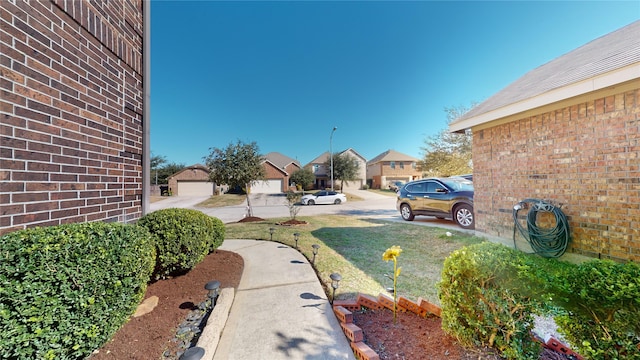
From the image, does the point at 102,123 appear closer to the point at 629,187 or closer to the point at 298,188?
the point at 629,187

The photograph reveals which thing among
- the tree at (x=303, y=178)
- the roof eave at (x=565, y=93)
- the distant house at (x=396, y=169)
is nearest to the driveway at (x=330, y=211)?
the roof eave at (x=565, y=93)

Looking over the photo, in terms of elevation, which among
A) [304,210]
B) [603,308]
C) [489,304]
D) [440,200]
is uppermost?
[440,200]

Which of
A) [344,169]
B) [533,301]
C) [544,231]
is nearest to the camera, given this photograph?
[533,301]

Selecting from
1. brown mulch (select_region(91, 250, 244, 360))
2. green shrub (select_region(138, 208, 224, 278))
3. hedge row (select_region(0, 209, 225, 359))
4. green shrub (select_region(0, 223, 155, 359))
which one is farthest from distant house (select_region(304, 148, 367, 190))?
green shrub (select_region(0, 223, 155, 359))

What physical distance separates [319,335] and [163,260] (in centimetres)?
214

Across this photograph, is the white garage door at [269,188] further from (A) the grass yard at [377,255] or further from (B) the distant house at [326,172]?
(A) the grass yard at [377,255]

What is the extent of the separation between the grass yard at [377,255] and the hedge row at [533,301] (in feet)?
4.88

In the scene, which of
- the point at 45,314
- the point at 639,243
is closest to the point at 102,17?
the point at 45,314

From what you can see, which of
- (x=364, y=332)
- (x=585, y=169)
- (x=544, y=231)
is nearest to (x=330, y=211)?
(x=544, y=231)

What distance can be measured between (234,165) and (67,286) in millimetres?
10654

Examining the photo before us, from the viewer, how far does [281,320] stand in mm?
2555

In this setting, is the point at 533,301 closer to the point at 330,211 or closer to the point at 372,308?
the point at 372,308

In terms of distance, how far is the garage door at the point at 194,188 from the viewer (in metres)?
31.4

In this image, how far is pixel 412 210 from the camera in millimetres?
9930
